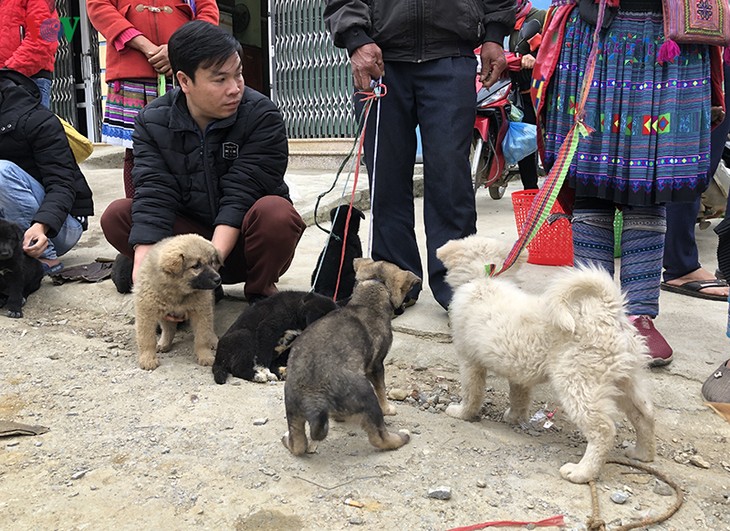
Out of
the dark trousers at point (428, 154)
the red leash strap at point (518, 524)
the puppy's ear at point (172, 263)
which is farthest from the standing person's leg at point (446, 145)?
the red leash strap at point (518, 524)

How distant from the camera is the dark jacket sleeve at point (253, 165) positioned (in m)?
3.69

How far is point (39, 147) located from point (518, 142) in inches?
170

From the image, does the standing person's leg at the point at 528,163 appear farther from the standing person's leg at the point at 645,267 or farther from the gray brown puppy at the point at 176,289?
the gray brown puppy at the point at 176,289

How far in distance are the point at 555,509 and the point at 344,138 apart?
7.59m

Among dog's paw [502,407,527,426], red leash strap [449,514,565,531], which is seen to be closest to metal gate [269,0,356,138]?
dog's paw [502,407,527,426]

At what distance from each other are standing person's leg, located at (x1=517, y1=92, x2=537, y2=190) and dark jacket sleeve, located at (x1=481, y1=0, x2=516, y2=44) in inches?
136

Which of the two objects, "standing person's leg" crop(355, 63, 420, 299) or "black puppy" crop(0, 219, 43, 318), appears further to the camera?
"black puppy" crop(0, 219, 43, 318)

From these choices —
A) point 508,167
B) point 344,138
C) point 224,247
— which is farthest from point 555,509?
point 344,138

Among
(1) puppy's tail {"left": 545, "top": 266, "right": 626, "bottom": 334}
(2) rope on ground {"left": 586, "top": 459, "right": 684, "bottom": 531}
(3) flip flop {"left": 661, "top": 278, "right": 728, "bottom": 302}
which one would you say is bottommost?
(2) rope on ground {"left": 586, "top": 459, "right": 684, "bottom": 531}

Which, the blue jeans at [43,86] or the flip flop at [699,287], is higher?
the blue jeans at [43,86]

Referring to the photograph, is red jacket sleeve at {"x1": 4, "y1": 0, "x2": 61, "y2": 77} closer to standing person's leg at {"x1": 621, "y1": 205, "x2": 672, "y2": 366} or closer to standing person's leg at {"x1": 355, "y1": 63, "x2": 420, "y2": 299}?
standing person's leg at {"x1": 355, "y1": 63, "x2": 420, "y2": 299}

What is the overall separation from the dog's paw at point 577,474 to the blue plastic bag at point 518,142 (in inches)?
191

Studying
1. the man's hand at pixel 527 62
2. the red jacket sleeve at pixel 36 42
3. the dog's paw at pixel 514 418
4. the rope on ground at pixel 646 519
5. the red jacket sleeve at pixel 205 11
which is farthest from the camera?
the man's hand at pixel 527 62

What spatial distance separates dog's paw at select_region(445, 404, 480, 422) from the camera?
2.69m
